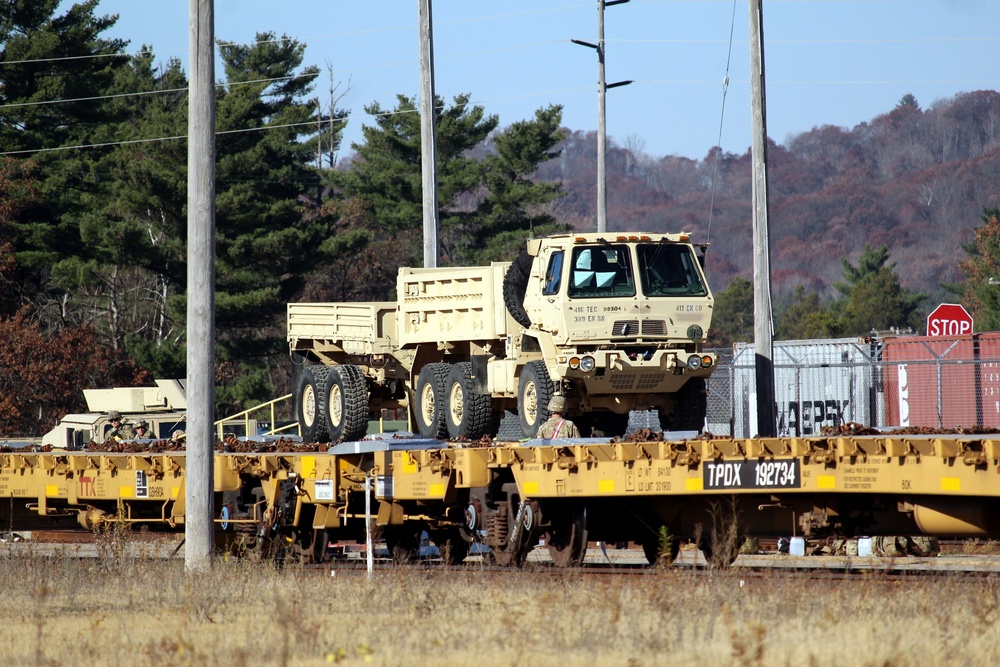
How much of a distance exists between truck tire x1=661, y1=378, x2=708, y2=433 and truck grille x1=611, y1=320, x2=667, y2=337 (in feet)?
2.85

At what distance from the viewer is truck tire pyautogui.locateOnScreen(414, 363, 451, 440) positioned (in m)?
19.3

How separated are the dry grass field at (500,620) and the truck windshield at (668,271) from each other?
6.00 metres

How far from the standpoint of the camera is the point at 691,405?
1841cm

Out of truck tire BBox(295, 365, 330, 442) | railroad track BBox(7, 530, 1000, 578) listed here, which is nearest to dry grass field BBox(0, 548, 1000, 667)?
railroad track BBox(7, 530, 1000, 578)

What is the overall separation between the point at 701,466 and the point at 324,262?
134ft

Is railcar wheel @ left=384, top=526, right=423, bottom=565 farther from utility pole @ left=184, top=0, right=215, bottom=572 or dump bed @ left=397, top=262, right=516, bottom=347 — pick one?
dump bed @ left=397, top=262, right=516, bottom=347

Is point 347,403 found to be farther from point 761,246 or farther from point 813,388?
point 813,388

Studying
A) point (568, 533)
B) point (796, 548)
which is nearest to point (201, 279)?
point (568, 533)

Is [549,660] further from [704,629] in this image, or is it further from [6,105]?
[6,105]

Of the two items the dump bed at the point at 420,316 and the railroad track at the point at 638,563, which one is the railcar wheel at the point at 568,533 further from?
the dump bed at the point at 420,316

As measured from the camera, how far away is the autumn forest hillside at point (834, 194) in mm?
137000

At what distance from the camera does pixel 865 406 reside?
26.9 meters

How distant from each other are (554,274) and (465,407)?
216cm

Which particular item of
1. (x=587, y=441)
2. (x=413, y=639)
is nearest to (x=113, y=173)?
(x=587, y=441)
